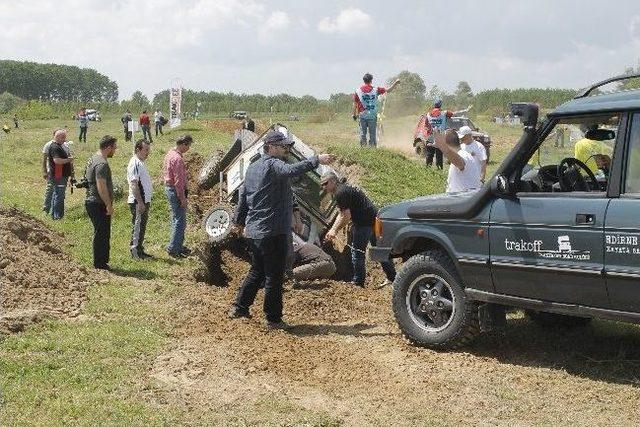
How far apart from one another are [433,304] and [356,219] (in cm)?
379

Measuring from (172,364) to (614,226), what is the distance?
3561mm

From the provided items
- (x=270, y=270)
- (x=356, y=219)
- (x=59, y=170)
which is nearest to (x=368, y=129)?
(x=59, y=170)

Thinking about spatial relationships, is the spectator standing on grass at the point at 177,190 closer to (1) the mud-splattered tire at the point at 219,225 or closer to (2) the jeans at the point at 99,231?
(1) the mud-splattered tire at the point at 219,225

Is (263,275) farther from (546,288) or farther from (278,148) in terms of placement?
(546,288)

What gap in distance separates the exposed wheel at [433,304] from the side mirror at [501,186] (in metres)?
0.83

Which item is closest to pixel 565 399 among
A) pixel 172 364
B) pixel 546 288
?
pixel 546 288

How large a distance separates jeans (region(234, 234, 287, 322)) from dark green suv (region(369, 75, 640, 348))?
0.94 metres

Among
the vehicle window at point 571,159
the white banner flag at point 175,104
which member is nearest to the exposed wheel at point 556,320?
the vehicle window at point 571,159

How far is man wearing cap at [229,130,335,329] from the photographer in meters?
7.57

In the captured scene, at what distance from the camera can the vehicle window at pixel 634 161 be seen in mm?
5559

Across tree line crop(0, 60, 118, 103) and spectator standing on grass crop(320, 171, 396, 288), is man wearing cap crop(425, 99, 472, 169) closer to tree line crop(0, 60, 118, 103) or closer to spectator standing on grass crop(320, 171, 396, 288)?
spectator standing on grass crop(320, 171, 396, 288)

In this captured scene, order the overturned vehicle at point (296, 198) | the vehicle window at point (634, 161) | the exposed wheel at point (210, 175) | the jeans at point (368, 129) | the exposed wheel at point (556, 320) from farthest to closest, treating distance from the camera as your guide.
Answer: the jeans at point (368, 129)
the exposed wheel at point (210, 175)
the overturned vehicle at point (296, 198)
the exposed wheel at point (556, 320)
the vehicle window at point (634, 161)

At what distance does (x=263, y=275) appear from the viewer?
26.2 ft

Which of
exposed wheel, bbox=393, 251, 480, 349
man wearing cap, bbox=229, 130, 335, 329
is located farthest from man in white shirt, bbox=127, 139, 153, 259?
exposed wheel, bbox=393, 251, 480, 349
